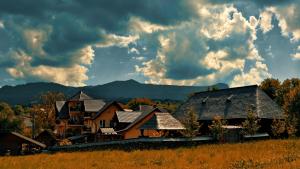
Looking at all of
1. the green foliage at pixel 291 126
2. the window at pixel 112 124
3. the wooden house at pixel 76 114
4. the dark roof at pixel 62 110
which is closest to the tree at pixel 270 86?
A: the window at pixel 112 124

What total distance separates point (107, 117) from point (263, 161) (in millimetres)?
63250

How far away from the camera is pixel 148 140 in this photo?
45062 millimetres

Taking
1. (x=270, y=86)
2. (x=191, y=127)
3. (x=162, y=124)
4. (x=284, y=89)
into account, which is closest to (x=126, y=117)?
(x=162, y=124)

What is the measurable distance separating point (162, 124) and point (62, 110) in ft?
179

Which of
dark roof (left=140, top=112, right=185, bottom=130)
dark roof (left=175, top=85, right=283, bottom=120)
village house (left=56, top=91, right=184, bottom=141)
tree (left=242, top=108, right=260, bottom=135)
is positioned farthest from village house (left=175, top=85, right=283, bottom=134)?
village house (left=56, top=91, right=184, bottom=141)

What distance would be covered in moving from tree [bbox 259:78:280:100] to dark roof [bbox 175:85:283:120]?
35610 millimetres

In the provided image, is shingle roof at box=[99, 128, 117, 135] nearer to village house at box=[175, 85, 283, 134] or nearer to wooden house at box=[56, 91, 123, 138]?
village house at box=[175, 85, 283, 134]

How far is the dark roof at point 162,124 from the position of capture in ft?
165

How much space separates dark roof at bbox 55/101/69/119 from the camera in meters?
98.9

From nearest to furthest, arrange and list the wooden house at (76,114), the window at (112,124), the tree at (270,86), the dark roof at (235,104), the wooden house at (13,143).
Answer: the dark roof at (235,104) < the wooden house at (13,143) < the window at (112,124) < the wooden house at (76,114) < the tree at (270,86)

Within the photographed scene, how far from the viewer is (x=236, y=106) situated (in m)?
59.7

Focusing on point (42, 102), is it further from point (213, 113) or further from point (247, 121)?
point (247, 121)

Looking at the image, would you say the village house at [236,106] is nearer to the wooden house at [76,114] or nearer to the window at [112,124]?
the window at [112,124]

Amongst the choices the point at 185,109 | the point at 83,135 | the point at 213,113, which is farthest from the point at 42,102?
the point at 213,113
